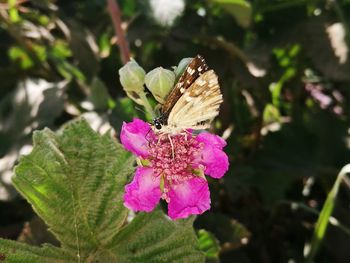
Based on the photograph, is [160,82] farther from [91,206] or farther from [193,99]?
[91,206]

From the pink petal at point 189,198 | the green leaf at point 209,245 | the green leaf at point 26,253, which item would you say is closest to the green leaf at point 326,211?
the green leaf at point 209,245

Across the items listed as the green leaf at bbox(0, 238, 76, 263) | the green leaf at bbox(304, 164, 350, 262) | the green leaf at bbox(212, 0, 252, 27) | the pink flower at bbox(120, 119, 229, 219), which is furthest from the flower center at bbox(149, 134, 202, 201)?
the green leaf at bbox(212, 0, 252, 27)

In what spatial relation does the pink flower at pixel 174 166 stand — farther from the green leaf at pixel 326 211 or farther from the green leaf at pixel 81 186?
the green leaf at pixel 326 211

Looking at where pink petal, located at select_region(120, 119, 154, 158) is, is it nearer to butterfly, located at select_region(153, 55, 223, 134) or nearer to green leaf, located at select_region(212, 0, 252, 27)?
butterfly, located at select_region(153, 55, 223, 134)

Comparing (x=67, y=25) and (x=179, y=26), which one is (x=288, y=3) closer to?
(x=179, y=26)

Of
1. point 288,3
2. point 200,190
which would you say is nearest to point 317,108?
point 288,3

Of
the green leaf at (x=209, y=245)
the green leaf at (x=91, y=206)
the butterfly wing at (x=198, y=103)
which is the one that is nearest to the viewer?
the butterfly wing at (x=198, y=103)

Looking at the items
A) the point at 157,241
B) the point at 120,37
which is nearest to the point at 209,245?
the point at 157,241
